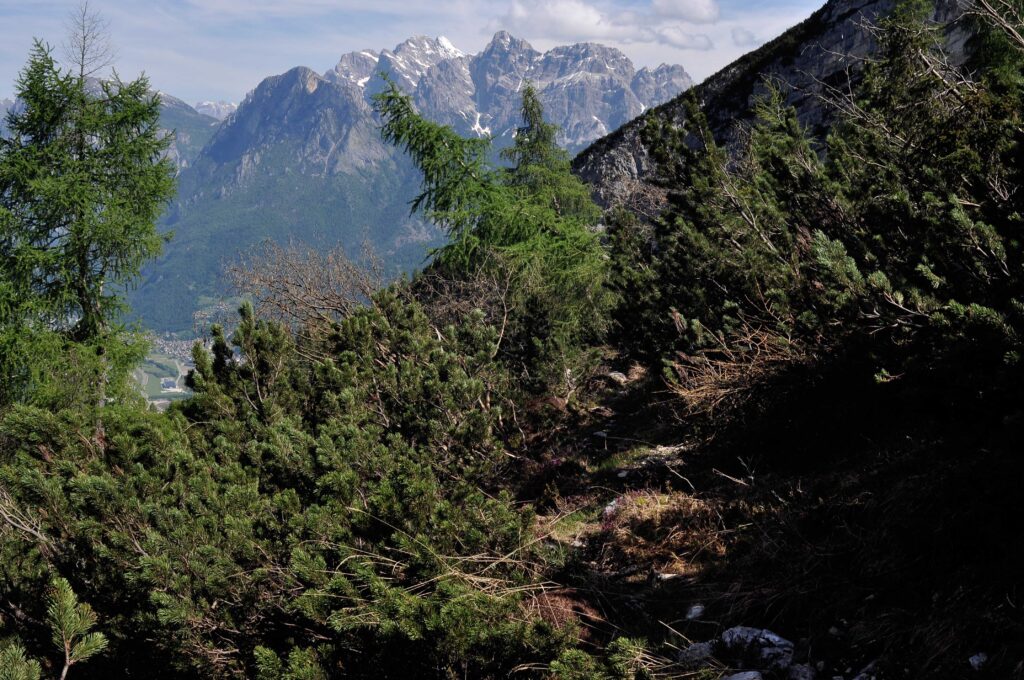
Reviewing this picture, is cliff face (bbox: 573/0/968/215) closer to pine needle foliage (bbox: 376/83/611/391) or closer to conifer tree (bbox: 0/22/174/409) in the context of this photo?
pine needle foliage (bbox: 376/83/611/391)

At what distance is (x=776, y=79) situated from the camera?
1324 inches

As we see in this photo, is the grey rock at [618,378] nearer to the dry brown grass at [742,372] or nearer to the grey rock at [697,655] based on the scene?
→ the dry brown grass at [742,372]

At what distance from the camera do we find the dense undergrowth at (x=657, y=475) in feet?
10.7

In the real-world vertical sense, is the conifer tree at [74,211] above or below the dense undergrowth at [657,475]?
above

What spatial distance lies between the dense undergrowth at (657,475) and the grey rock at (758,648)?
0.36 ft

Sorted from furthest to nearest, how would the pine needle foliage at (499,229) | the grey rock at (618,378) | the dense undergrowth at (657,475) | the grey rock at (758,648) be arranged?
the pine needle foliage at (499,229)
the grey rock at (618,378)
the grey rock at (758,648)
the dense undergrowth at (657,475)

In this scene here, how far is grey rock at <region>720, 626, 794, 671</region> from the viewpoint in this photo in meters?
3.37

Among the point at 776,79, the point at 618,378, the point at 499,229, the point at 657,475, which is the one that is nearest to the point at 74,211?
the point at 499,229

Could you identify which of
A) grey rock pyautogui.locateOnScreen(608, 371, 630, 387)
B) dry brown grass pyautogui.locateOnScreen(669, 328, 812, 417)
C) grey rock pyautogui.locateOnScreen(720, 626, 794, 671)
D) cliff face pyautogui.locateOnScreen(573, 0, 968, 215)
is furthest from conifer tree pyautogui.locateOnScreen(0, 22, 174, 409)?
cliff face pyautogui.locateOnScreen(573, 0, 968, 215)

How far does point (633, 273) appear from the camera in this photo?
32.9ft

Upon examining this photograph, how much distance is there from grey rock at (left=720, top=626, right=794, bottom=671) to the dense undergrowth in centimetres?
11

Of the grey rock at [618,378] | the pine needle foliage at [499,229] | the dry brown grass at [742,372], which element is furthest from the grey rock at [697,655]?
the grey rock at [618,378]

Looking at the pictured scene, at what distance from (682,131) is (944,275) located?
6573 mm

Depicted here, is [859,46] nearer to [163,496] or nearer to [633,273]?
[633,273]
